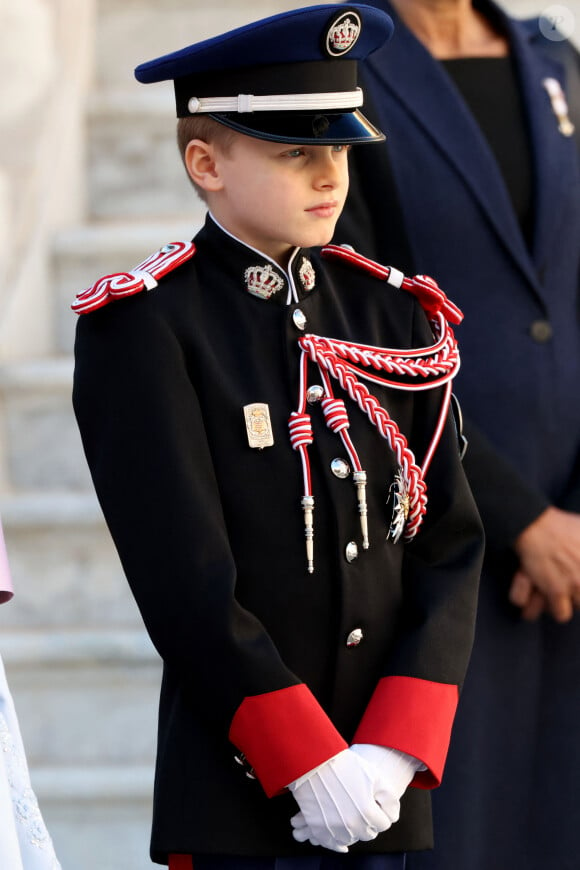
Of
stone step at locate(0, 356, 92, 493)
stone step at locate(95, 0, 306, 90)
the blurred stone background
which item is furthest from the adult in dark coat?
stone step at locate(95, 0, 306, 90)

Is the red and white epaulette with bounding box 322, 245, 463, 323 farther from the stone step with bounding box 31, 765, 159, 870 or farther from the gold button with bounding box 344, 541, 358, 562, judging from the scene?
the stone step with bounding box 31, 765, 159, 870

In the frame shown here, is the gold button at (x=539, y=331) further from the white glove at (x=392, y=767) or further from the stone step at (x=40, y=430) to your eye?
the stone step at (x=40, y=430)

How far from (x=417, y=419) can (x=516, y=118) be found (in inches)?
22.5

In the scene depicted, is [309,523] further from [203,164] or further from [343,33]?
[343,33]

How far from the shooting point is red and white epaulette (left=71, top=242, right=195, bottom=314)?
1367mm

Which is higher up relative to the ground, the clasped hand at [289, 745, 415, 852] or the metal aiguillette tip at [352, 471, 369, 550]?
the metal aiguillette tip at [352, 471, 369, 550]

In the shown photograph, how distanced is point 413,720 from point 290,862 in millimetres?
178

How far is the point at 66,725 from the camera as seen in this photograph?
7.94 ft

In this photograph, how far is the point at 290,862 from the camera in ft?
4.56

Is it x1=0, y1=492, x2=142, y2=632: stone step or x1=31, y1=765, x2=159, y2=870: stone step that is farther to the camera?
x1=0, y1=492, x2=142, y2=632: stone step

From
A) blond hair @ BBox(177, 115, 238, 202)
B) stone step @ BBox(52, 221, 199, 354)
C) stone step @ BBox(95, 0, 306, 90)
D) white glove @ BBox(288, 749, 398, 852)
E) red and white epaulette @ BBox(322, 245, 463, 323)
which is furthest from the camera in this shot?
stone step @ BBox(95, 0, 306, 90)

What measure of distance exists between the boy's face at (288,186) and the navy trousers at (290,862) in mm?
585

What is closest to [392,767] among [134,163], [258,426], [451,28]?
[258,426]

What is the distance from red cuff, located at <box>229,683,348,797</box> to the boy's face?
43cm
